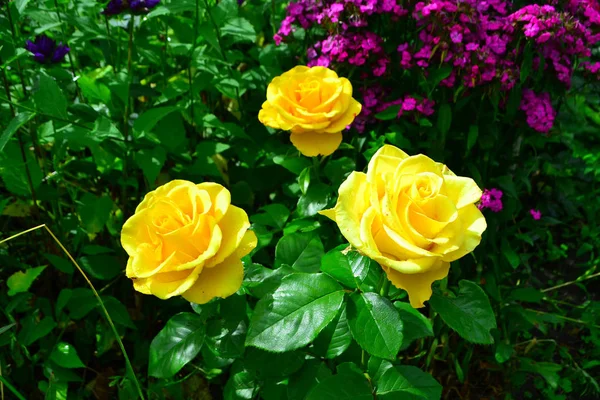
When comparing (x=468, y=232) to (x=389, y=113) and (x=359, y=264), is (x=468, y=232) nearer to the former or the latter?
(x=359, y=264)

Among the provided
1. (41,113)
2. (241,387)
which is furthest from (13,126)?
(241,387)

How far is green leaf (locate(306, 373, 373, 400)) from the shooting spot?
774mm

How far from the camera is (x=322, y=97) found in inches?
42.8

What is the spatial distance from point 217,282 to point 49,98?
0.71 meters

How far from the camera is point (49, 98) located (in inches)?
47.1

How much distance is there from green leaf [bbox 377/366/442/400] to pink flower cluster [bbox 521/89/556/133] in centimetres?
82

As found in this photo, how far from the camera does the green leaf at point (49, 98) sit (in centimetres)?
118

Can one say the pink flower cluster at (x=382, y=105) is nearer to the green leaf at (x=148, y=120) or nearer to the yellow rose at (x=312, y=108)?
the yellow rose at (x=312, y=108)

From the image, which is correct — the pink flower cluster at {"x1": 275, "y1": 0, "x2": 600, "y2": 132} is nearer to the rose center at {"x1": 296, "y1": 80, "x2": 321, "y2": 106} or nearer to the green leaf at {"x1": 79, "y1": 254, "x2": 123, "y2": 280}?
the rose center at {"x1": 296, "y1": 80, "x2": 321, "y2": 106}

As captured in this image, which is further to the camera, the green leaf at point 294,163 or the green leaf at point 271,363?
the green leaf at point 294,163

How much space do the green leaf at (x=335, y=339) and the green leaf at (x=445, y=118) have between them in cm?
65

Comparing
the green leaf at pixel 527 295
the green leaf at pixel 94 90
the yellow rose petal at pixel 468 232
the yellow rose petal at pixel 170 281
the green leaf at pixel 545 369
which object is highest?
the yellow rose petal at pixel 468 232

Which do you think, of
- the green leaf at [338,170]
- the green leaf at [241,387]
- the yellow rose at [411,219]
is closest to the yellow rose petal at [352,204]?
the yellow rose at [411,219]

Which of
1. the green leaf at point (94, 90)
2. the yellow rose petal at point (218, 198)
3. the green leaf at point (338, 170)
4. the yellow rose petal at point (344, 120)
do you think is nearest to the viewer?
the yellow rose petal at point (218, 198)
